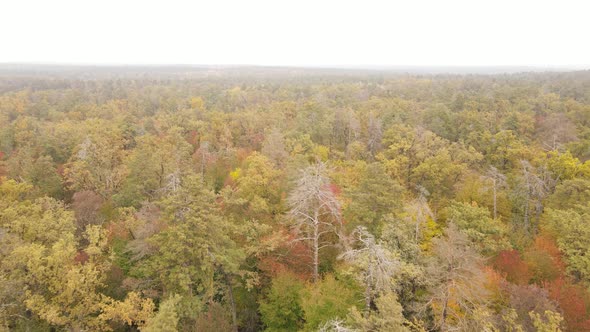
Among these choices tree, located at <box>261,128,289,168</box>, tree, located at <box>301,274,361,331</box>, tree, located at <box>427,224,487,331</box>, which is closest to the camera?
tree, located at <box>427,224,487,331</box>

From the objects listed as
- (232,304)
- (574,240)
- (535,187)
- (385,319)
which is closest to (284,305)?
(232,304)

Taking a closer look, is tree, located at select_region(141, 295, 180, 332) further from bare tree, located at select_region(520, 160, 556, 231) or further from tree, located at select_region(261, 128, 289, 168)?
bare tree, located at select_region(520, 160, 556, 231)

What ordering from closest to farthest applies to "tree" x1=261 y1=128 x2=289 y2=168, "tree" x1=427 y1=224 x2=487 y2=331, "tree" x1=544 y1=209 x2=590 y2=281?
"tree" x1=427 y1=224 x2=487 y2=331, "tree" x1=544 y1=209 x2=590 y2=281, "tree" x1=261 y1=128 x2=289 y2=168

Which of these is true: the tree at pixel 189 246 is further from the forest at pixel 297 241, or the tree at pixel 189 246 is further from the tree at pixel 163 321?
the tree at pixel 163 321

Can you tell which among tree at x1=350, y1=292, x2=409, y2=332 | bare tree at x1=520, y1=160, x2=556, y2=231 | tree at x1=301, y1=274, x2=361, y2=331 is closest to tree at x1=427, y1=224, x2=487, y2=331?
tree at x1=350, y1=292, x2=409, y2=332

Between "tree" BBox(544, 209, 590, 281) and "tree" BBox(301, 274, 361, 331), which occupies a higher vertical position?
"tree" BBox(544, 209, 590, 281)

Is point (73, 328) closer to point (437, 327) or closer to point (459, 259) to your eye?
point (437, 327)

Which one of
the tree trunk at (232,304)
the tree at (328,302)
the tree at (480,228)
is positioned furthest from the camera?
the tree at (480,228)

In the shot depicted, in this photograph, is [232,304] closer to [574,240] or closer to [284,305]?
[284,305]

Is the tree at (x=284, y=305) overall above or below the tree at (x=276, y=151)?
below

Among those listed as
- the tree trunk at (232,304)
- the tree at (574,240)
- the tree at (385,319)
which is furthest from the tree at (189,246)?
the tree at (574,240)

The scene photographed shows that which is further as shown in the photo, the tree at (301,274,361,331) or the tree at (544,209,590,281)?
the tree at (544,209,590,281)
